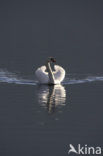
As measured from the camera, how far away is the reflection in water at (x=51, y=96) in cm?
2684

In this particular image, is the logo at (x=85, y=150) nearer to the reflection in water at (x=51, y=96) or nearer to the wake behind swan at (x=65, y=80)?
the reflection in water at (x=51, y=96)

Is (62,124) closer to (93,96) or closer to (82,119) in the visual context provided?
(82,119)

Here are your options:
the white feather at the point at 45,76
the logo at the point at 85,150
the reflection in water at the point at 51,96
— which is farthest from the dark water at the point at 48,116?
the white feather at the point at 45,76

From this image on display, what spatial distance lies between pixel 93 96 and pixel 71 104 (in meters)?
2.64

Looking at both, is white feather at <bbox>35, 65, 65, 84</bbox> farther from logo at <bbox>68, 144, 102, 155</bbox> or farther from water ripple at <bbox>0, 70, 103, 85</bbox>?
logo at <bbox>68, 144, 102, 155</bbox>

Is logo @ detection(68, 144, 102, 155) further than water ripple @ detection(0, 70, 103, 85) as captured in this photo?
No

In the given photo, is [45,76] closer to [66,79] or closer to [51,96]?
[66,79]

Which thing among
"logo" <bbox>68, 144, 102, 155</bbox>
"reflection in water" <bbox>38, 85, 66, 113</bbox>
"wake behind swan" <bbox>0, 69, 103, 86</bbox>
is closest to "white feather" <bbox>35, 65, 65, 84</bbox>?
"wake behind swan" <bbox>0, 69, 103, 86</bbox>

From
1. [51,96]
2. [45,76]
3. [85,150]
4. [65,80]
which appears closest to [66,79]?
[65,80]

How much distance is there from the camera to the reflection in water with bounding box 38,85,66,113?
26844 mm

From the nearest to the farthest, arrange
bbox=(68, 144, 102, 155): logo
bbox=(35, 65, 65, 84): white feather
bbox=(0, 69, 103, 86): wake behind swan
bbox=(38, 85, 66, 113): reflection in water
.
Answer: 1. bbox=(68, 144, 102, 155): logo
2. bbox=(38, 85, 66, 113): reflection in water
3. bbox=(35, 65, 65, 84): white feather
4. bbox=(0, 69, 103, 86): wake behind swan

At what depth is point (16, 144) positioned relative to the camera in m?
20.4

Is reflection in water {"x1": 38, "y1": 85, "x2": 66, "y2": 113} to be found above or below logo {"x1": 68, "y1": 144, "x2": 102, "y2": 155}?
above

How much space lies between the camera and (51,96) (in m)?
29.4
